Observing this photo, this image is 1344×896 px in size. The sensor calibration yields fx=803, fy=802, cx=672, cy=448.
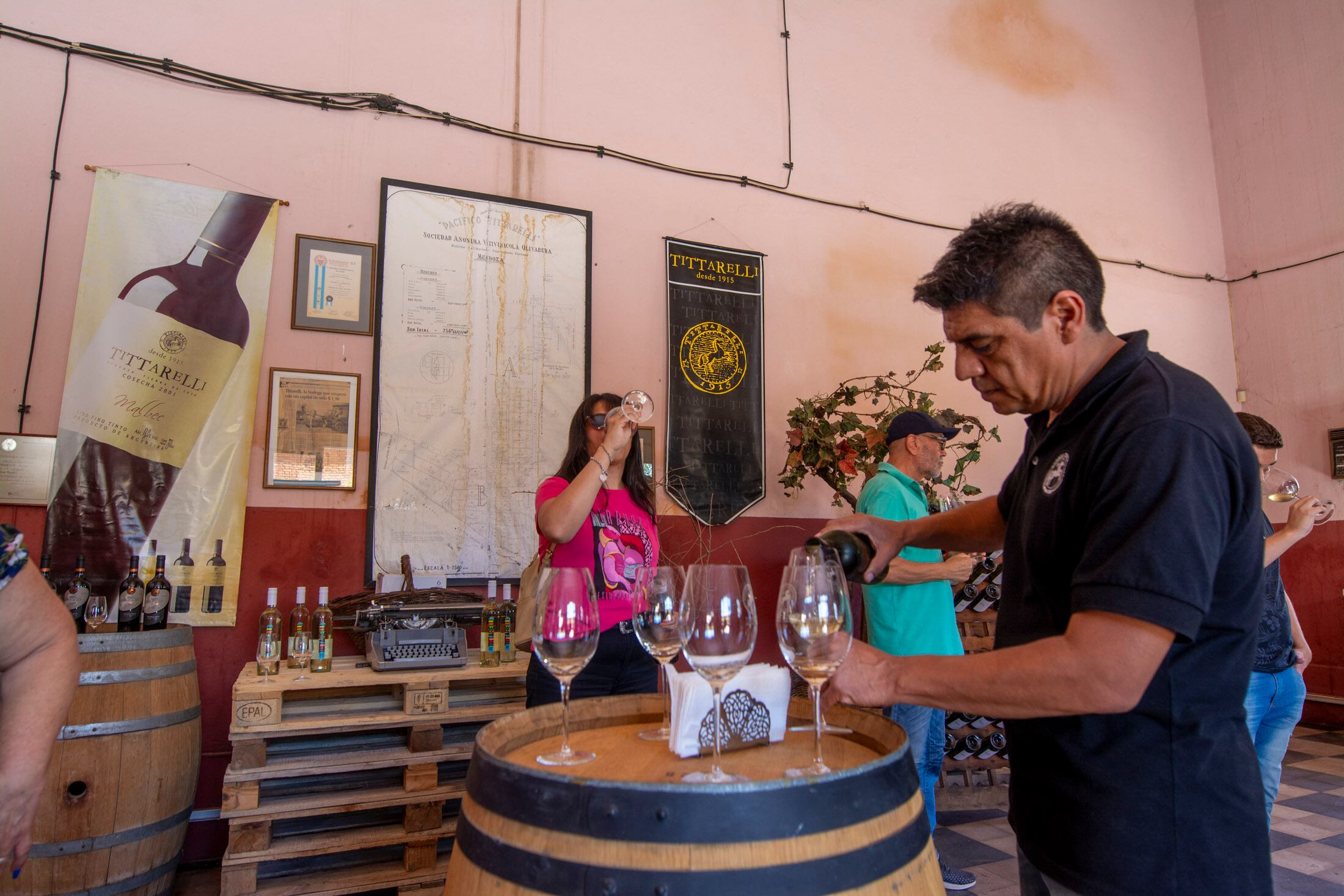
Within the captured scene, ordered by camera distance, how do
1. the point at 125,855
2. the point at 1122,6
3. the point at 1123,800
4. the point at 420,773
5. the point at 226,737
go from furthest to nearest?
the point at 1122,6
the point at 226,737
the point at 420,773
the point at 125,855
the point at 1123,800

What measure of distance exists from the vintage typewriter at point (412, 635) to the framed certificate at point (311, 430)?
720mm

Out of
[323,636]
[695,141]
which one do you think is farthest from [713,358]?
[323,636]

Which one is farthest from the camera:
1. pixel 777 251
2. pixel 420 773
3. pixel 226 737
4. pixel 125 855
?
pixel 777 251

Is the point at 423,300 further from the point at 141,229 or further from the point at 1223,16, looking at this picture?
the point at 1223,16

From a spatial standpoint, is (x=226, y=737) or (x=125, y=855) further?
(x=226, y=737)

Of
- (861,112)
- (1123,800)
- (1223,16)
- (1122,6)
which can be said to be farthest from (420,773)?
(1223,16)

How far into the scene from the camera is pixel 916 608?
272 centimetres

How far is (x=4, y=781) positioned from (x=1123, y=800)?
5.31 feet

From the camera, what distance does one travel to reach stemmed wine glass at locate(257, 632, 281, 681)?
2.72 m

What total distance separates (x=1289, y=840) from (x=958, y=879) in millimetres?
1562

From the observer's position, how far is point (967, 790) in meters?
3.57

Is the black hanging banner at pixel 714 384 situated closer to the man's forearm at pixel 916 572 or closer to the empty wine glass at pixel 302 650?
the man's forearm at pixel 916 572

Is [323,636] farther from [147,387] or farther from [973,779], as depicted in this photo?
[973,779]

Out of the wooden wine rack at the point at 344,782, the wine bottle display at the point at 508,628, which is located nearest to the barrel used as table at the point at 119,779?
the wooden wine rack at the point at 344,782
